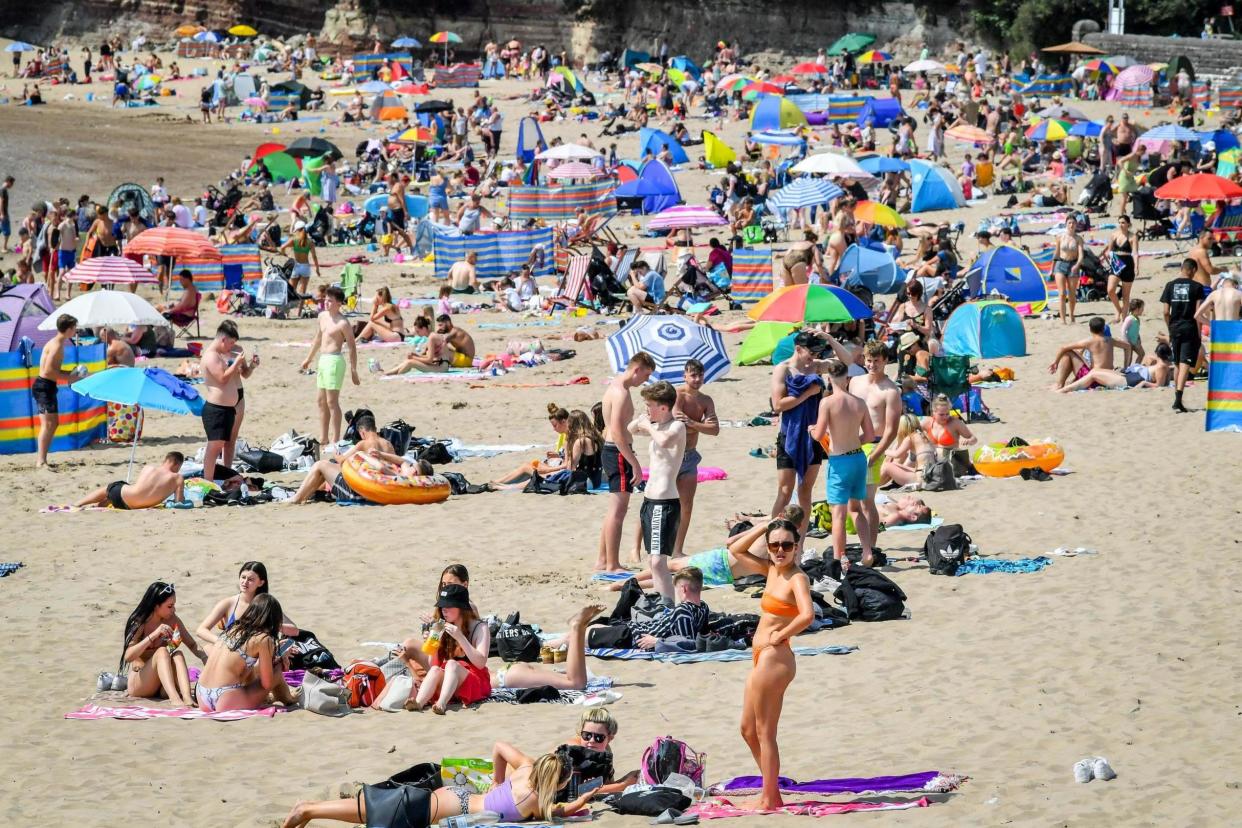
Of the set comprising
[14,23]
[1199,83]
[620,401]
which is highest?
[14,23]

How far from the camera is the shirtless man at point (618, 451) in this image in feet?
30.4

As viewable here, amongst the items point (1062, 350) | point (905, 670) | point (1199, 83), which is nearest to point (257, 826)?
point (905, 670)

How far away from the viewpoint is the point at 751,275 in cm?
1994

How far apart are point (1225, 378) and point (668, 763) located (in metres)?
→ 8.36

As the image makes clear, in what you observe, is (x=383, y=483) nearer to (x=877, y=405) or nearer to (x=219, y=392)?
(x=219, y=392)

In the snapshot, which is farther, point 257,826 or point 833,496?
point 833,496

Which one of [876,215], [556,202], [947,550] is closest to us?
[947,550]

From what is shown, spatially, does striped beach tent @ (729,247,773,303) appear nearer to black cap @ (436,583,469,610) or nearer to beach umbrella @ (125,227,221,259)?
beach umbrella @ (125,227,221,259)

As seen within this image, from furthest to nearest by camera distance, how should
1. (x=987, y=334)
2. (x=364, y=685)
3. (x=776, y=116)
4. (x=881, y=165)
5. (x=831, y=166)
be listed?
(x=776, y=116) < (x=881, y=165) < (x=831, y=166) < (x=987, y=334) < (x=364, y=685)

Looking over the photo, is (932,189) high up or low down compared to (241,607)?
up

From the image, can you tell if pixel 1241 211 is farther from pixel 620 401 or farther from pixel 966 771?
pixel 966 771

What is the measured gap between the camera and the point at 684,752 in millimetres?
6301

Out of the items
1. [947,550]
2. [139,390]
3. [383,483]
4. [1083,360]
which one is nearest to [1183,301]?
[1083,360]

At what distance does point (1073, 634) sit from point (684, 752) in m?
2.86
